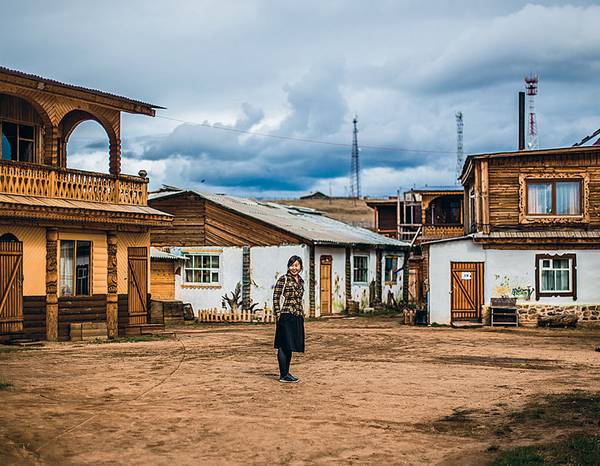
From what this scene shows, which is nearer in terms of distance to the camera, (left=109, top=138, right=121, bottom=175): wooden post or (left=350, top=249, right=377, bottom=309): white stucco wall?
(left=109, top=138, right=121, bottom=175): wooden post

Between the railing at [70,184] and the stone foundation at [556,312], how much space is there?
1239 cm

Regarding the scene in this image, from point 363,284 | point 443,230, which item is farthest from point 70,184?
point 443,230

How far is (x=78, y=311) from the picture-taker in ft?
70.4

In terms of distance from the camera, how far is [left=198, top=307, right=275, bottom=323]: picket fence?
1217 inches

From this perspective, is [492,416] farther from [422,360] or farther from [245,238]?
[245,238]

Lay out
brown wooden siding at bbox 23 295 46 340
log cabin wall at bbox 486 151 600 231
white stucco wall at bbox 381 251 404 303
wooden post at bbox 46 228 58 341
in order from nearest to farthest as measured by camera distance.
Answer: brown wooden siding at bbox 23 295 46 340
wooden post at bbox 46 228 58 341
log cabin wall at bbox 486 151 600 231
white stucco wall at bbox 381 251 404 303

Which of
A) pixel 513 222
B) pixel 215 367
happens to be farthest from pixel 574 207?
pixel 215 367

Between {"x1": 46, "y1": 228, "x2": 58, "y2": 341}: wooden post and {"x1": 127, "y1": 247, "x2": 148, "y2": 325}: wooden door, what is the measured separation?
2.52m

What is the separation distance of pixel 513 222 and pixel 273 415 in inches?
764

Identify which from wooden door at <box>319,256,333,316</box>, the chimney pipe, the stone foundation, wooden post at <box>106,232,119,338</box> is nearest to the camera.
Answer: wooden post at <box>106,232,119,338</box>

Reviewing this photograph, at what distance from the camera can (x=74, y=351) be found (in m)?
18.2

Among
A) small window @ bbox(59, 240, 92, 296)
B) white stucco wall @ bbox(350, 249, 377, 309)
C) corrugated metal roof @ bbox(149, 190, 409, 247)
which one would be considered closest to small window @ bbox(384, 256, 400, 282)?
corrugated metal roof @ bbox(149, 190, 409, 247)

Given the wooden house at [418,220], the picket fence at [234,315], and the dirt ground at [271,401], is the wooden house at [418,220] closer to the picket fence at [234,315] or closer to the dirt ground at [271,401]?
the picket fence at [234,315]

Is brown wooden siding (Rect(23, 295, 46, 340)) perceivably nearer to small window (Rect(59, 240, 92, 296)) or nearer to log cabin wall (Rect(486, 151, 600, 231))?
small window (Rect(59, 240, 92, 296))
